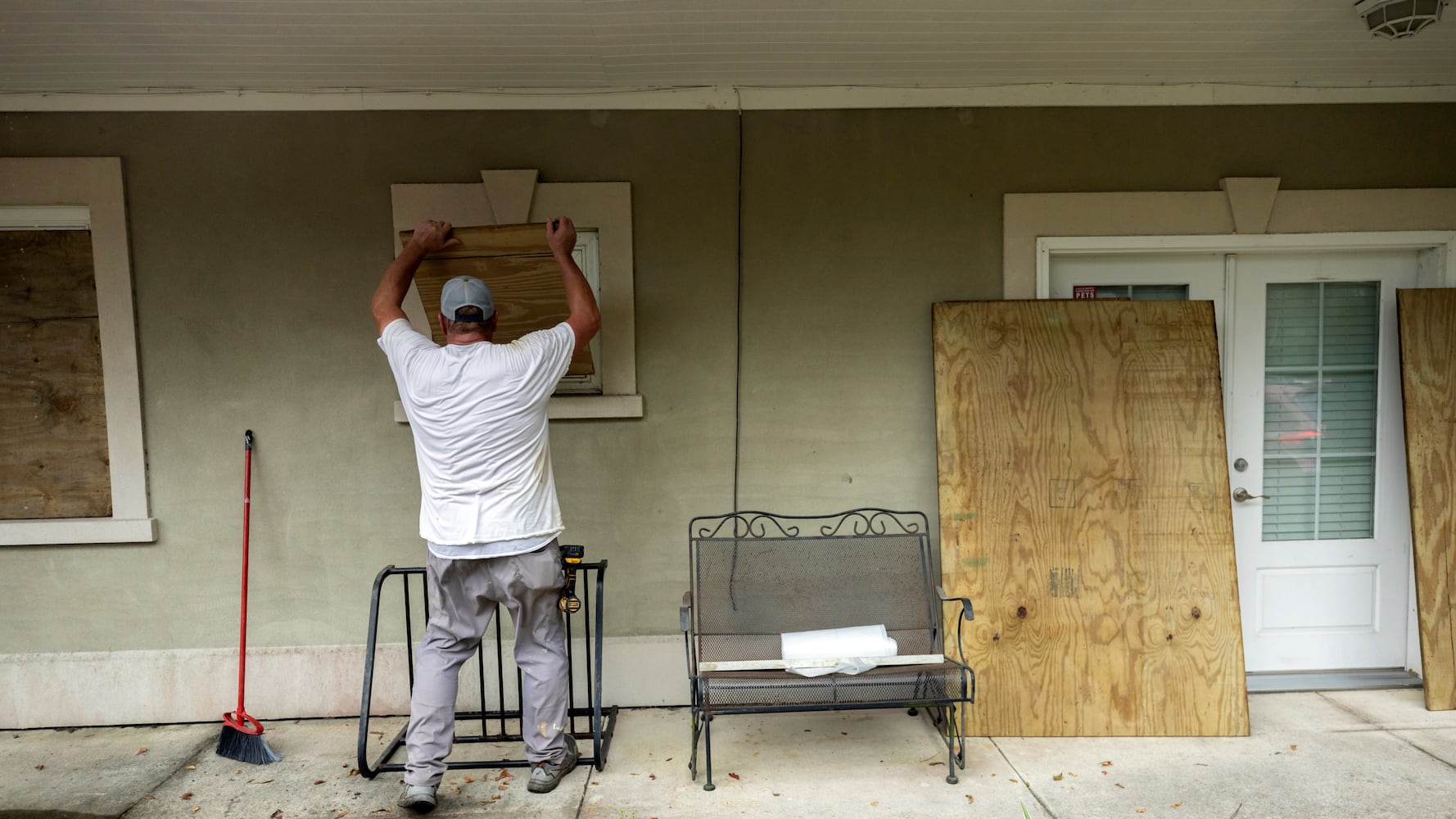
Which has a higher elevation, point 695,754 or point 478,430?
point 478,430

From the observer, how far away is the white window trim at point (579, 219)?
3.57m

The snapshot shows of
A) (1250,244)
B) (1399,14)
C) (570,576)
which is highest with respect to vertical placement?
(1399,14)

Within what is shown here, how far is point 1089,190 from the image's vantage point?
3684mm

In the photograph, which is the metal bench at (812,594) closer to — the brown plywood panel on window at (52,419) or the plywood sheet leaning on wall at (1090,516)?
the plywood sheet leaning on wall at (1090,516)

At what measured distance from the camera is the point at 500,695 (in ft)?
11.7

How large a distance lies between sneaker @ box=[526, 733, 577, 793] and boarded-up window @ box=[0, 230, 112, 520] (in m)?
2.42

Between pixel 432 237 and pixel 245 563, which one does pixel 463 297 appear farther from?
pixel 245 563

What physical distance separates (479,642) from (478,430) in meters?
0.84

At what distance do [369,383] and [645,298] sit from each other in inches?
52.1

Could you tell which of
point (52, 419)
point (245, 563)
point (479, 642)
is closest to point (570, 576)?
point (479, 642)

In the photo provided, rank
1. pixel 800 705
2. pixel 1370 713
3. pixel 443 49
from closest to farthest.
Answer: pixel 800 705
pixel 443 49
pixel 1370 713

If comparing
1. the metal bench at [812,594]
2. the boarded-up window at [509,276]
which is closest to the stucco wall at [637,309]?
the metal bench at [812,594]

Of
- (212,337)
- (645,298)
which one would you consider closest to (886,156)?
(645,298)

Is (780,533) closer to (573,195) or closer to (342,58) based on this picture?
(573,195)
